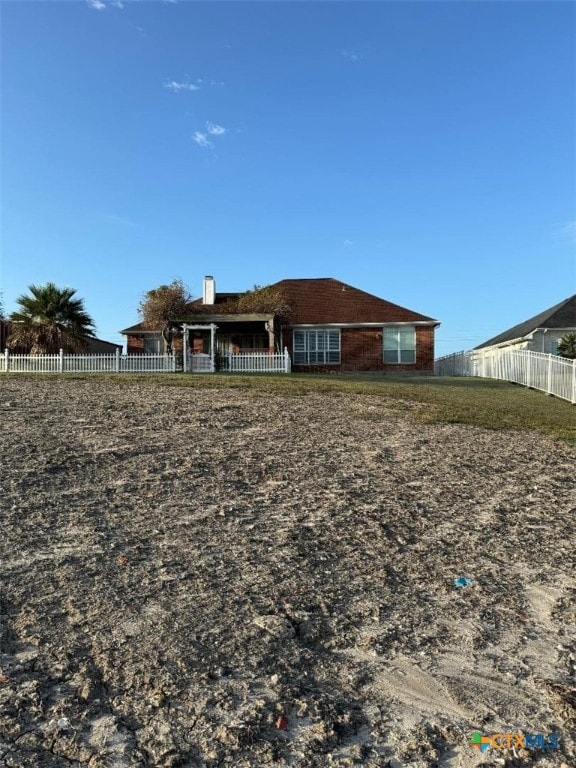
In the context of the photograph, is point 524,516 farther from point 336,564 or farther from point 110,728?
point 110,728

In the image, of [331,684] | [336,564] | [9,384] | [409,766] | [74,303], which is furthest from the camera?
[74,303]

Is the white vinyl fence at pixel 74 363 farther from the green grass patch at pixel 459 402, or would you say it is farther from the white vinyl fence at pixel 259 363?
the green grass patch at pixel 459 402

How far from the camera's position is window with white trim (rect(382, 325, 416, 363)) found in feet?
95.2

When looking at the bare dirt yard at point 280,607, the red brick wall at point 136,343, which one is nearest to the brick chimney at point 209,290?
the red brick wall at point 136,343

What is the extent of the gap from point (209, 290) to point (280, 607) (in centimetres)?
2846

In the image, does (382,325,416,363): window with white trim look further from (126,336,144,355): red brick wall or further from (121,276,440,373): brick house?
(126,336,144,355): red brick wall

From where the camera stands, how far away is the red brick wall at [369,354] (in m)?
29.0

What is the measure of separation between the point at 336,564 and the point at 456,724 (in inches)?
65.3

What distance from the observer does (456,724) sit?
2455mm

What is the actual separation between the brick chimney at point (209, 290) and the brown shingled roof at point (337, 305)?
342cm

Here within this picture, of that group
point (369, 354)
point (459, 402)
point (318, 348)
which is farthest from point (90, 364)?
point (369, 354)

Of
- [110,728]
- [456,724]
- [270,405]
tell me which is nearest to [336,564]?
[456,724]

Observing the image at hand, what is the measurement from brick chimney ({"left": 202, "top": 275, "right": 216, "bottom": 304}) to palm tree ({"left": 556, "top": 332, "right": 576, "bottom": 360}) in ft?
58.4

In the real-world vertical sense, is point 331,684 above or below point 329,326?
below
